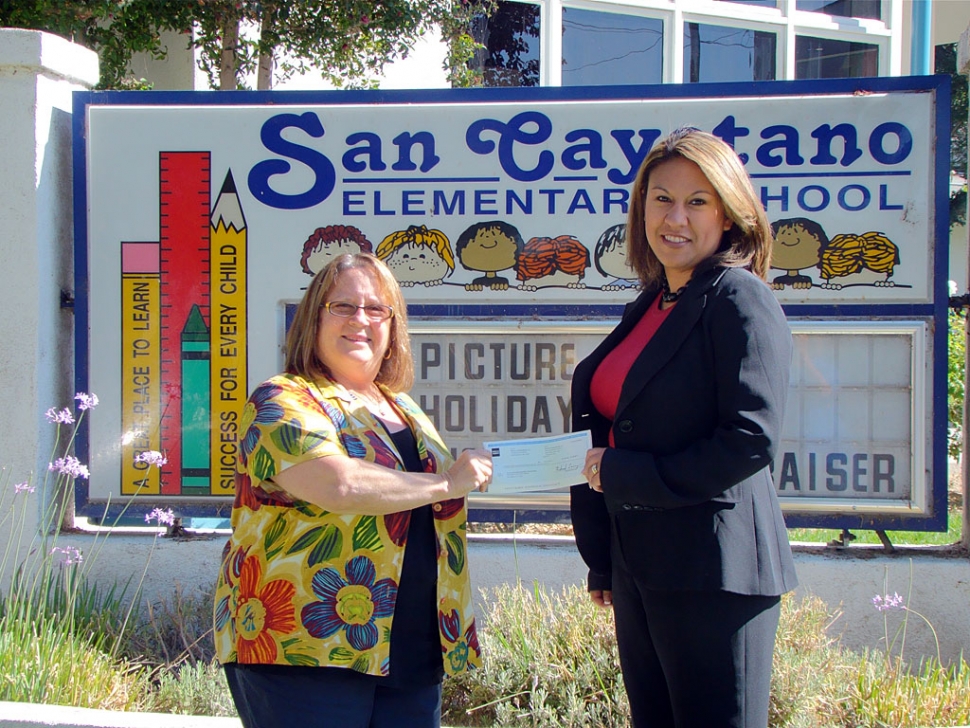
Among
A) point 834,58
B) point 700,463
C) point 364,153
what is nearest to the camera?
point 700,463

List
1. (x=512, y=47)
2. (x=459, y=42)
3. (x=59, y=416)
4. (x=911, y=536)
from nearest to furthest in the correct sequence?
(x=59, y=416)
(x=911, y=536)
(x=459, y=42)
(x=512, y=47)

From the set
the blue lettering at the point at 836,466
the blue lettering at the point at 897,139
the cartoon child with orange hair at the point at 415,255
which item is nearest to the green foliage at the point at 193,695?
the cartoon child with orange hair at the point at 415,255

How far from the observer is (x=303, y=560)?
2.12 m

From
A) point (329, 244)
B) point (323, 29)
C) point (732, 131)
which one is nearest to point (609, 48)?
point (323, 29)

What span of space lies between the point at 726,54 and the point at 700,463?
8040mm

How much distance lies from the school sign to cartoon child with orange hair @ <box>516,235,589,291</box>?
0.03 feet

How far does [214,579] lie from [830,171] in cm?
344

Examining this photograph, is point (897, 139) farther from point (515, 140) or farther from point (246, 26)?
point (246, 26)

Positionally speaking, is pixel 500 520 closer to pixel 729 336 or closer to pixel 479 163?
pixel 479 163

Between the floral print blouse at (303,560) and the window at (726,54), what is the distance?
771 cm

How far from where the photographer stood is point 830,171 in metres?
4.00

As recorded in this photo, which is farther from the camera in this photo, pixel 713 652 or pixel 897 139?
pixel 897 139

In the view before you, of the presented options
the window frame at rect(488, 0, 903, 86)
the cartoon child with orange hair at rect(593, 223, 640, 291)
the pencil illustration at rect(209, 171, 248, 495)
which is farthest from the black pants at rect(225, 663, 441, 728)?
the window frame at rect(488, 0, 903, 86)

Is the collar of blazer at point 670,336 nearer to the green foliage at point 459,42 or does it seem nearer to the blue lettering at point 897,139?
the blue lettering at point 897,139
